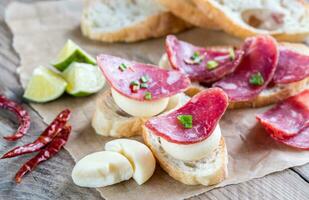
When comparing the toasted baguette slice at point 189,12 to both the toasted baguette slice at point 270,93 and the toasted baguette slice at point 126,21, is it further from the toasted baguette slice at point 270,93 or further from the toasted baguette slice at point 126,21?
the toasted baguette slice at point 270,93

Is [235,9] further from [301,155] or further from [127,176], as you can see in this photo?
[127,176]

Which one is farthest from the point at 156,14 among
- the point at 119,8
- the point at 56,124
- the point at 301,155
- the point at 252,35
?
the point at 301,155

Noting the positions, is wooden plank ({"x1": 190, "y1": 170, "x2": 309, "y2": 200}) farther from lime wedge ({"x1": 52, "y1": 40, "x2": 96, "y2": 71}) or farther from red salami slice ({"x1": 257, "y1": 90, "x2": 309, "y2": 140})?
lime wedge ({"x1": 52, "y1": 40, "x2": 96, "y2": 71})

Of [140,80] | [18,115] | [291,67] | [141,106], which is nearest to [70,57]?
[18,115]

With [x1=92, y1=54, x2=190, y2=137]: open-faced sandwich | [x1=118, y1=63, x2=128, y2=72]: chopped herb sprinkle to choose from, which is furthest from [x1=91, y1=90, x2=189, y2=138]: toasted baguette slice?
[x1=118, y1=63, x2=128, y2=72]: chopped herb sprinkle

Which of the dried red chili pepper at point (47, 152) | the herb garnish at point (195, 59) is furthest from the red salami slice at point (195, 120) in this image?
the herb garnish at point (195, 59)
